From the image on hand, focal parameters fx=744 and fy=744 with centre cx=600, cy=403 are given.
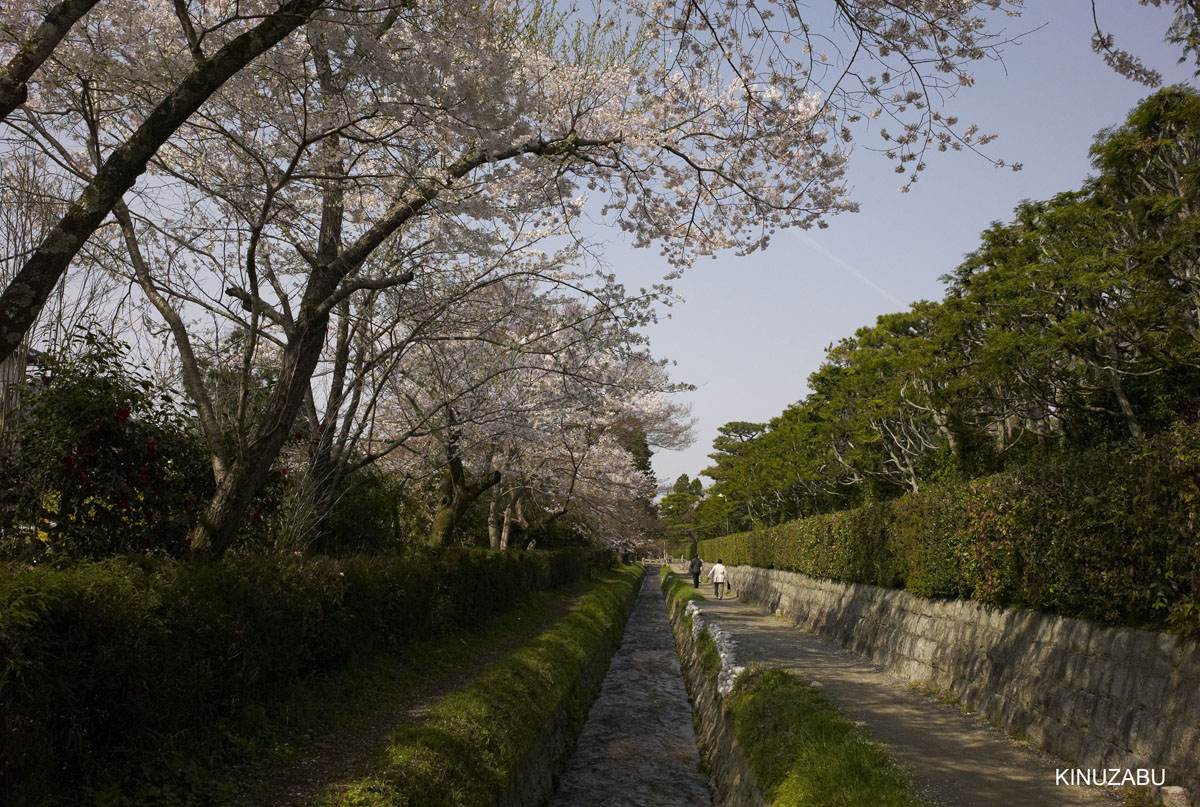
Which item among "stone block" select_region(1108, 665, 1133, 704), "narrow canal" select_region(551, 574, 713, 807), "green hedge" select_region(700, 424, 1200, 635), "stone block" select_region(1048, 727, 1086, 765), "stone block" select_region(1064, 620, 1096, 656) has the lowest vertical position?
"narrow canal" select_region(551, 574, 713, 807)

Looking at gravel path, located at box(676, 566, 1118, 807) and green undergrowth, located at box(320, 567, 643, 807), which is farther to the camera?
green undergrowth, located at box(320, 567, 643, 807)

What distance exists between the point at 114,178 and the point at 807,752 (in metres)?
6.71

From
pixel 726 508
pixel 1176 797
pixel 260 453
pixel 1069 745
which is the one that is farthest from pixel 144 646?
pixel 726 508

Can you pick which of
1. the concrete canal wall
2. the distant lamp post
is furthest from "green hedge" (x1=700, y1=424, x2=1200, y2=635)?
the distant lamp post

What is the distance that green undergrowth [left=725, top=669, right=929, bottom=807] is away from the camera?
5367 millimetres

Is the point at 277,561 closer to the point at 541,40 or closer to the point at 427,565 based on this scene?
the point at 427,565

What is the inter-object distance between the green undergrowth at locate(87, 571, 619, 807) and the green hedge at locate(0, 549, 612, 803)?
0.15 m

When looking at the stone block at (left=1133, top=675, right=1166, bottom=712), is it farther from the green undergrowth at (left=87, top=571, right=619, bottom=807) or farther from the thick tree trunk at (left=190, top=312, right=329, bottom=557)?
the thick tree trunk at (left=190, top=312, right=329, bottom=557)

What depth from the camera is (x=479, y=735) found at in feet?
24.2

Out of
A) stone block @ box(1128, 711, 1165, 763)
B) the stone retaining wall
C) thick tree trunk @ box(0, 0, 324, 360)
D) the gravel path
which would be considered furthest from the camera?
the gravel path

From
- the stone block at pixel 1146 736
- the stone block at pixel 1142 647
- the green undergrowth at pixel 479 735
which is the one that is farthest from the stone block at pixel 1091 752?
the green undergrowth at pixel 479 735

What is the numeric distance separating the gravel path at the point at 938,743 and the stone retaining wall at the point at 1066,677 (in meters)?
0.28

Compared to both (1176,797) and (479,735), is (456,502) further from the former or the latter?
(1176,797)

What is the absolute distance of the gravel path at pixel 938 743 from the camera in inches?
215
